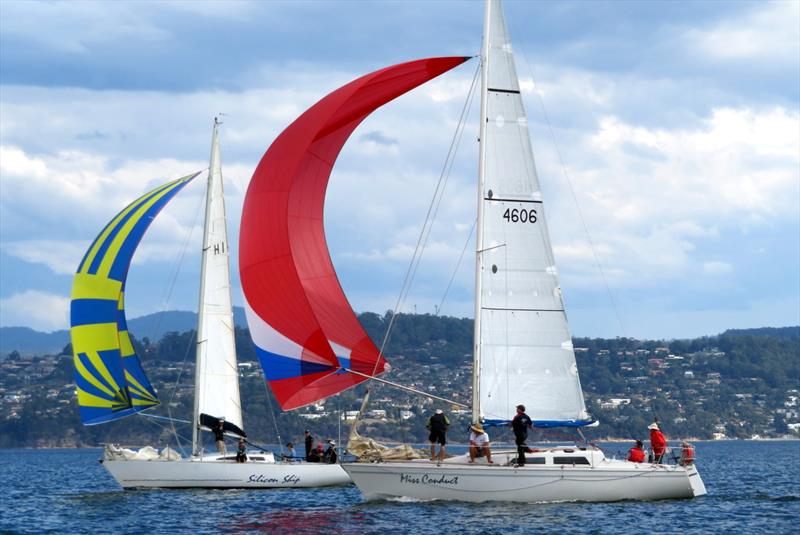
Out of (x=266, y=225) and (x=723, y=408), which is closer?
(x=266, y=225)

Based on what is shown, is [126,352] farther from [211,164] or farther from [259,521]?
[259,521]

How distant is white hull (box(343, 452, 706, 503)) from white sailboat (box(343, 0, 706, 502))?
1.1 inches

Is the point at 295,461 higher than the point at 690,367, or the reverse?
the point at 690,367

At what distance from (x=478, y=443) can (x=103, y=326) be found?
14904mm

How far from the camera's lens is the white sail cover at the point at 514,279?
28094mm

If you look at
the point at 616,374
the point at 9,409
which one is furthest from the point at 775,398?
the point at 9,409

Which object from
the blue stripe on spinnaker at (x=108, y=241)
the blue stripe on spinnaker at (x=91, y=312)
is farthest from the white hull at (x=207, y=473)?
the blue stripe on spinnaker at (x=108, y=241)

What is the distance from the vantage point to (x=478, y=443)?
90.5 feet

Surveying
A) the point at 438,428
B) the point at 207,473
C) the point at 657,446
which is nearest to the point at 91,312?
the point at 207,473

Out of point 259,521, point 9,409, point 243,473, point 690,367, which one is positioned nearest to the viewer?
point 259,521

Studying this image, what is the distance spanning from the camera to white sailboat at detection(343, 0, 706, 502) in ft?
91.3

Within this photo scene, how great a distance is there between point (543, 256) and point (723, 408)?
132m

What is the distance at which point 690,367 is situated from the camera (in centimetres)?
17638

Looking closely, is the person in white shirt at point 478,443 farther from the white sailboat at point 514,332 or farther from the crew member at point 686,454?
the crew member at point 686,454
